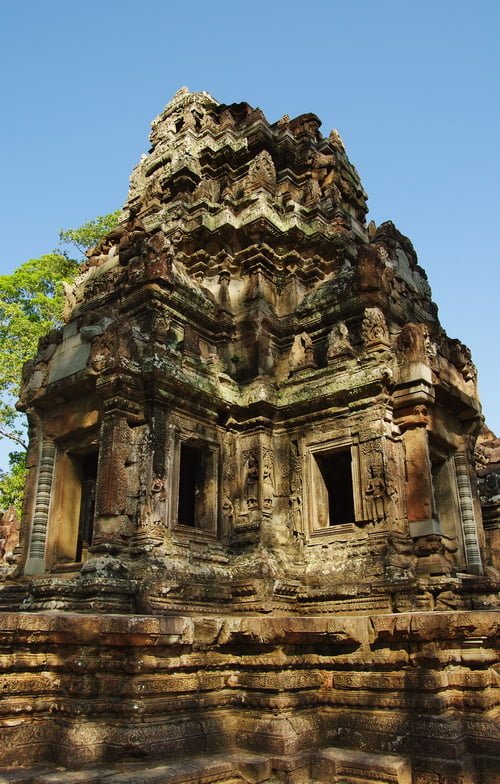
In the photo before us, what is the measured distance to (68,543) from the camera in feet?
31.9

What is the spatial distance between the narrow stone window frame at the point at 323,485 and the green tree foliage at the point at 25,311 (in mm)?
12323

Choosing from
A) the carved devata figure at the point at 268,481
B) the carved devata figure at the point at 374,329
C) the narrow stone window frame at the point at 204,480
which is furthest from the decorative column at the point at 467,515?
the narrow stone window frame at the point at 204,480

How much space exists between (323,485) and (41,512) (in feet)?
14.3

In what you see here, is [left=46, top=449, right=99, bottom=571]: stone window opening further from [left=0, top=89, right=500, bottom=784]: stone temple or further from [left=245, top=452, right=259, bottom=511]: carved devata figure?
[left=245, top=452, right=259, bottom=511]: carved devata figure

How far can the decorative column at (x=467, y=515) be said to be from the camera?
998 centimetres

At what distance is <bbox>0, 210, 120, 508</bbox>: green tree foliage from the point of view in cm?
1994

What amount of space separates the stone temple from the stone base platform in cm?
2

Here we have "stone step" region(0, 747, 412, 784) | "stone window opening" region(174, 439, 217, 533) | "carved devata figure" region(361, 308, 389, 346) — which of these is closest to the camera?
"stone step" region(0, 747, 412, 784)

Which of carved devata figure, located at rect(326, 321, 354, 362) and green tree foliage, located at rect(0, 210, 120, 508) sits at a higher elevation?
green tree foliage, located at rect(0, 210, 120, 508)

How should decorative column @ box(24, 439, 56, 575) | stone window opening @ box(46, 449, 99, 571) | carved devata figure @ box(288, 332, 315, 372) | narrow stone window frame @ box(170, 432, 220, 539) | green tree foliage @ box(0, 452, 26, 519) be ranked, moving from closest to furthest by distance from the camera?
narrow stone window frame @ box(170, 432, 220, 539) < decorative column @ box(24, 439, 56, 575) < stone window opening @ box(46, 449, 99, 571) < carved devata figure @ box(288, 332, 315, 372) < green tree foliage @ box(0, 452, 26, 519)

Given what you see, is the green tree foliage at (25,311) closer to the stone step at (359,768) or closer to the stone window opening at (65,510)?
the stone window opening at (65,510)

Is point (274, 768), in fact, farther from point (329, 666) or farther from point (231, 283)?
point (231, 283)

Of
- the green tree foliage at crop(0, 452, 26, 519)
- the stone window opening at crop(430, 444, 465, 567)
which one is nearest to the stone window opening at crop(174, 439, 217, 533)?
the stone window opening at crop(430, 444, 465, 567)

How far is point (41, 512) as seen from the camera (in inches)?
382
